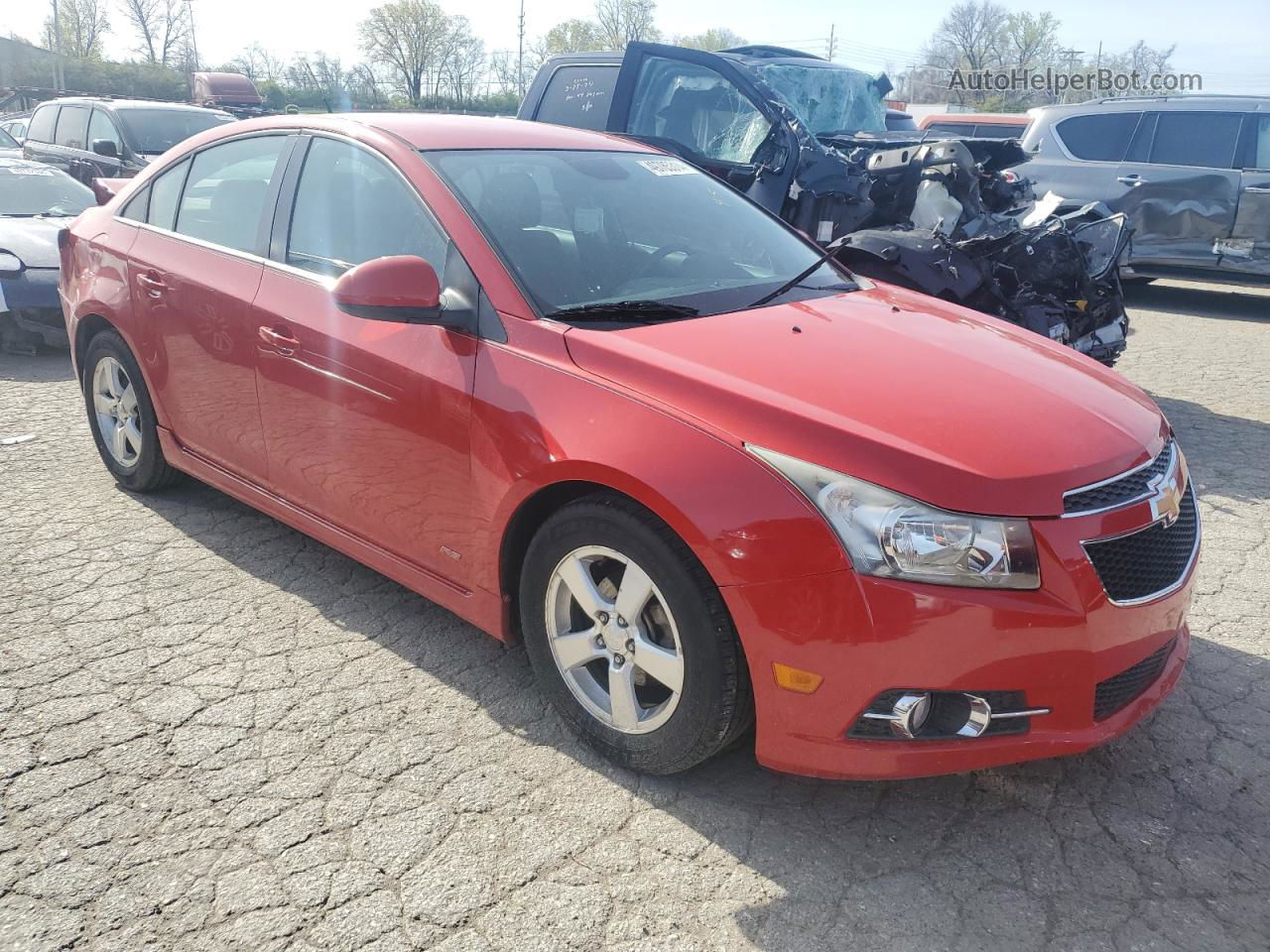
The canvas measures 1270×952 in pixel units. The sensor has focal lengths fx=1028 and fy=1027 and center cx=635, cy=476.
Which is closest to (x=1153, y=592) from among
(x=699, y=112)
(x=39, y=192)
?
(x=699, y=112)

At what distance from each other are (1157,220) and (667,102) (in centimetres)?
573

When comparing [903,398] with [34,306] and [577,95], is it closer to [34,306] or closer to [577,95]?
[577,95]

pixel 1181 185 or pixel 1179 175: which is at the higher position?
pixel 1179 175

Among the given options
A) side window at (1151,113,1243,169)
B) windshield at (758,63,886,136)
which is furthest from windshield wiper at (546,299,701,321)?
side window at (1151,113,1243,169)

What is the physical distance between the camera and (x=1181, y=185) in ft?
33.9

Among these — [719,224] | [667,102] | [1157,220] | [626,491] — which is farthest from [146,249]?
[1157,220]

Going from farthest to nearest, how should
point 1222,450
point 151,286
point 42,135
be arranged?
point 42,135 < point 1222,450 < point 151,286

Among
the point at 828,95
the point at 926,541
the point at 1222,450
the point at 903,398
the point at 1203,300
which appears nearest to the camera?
the point at 926,541

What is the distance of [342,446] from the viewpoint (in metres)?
3.36

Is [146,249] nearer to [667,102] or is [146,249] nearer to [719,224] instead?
[719,224]

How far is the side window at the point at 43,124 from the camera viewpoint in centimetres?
1316

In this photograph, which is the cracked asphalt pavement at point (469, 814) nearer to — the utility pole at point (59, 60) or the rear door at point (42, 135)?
the rear door at point (42, 135)

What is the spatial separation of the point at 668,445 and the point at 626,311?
680 mm
